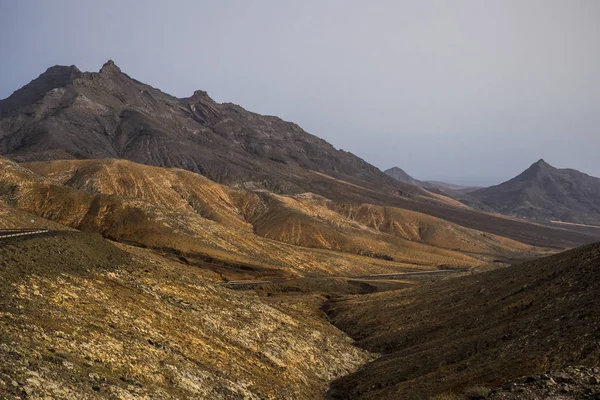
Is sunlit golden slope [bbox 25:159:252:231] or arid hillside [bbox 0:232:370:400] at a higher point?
sunlit golden slope [bbox 25:159:252:231]

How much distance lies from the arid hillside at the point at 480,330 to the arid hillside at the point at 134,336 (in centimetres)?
403

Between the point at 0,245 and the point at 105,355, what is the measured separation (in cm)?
1088

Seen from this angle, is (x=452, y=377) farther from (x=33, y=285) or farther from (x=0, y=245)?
(x=0, y=245)

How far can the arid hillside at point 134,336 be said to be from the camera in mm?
15664

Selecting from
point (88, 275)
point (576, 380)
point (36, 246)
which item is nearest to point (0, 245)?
point (36, 246)

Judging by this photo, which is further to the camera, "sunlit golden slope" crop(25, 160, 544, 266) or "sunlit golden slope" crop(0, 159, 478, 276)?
"sunlit golden slope" crop(25, 160, 544, 266)

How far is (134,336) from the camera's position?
67.9ft

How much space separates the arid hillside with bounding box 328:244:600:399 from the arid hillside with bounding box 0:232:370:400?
4.03 metres

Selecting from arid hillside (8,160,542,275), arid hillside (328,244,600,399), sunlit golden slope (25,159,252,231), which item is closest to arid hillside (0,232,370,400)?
arid hillside (328,244,600,399)

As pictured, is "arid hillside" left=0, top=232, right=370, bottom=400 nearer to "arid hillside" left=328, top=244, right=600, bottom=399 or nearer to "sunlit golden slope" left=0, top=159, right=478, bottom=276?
"arid hillside" left=328, top=244, right=600, bottom=399

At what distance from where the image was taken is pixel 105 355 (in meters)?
17.8

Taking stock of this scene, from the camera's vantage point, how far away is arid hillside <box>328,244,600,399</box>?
19.7 m

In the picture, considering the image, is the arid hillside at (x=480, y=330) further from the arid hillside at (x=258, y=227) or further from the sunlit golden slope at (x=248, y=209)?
the sunlit golden slope at (x=248, y=209)

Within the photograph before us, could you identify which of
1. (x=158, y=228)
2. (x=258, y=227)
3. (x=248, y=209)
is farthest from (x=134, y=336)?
(x=248, y=209)
